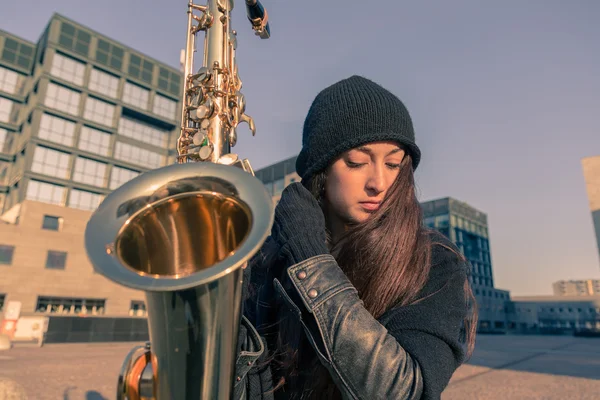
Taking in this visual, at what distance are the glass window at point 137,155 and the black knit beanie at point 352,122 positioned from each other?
41615 millimetres

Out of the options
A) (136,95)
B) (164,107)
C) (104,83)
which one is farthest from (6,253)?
(164,107)

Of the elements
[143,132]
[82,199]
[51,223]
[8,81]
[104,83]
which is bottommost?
[51,223]

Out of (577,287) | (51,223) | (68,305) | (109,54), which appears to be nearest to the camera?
(68,305)

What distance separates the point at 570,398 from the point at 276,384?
5.73 meters

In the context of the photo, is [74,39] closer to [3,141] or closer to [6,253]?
[3,141]

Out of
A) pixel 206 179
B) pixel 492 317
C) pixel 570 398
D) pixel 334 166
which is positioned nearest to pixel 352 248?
pixel 334 166

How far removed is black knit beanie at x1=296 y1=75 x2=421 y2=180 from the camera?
1601 mm

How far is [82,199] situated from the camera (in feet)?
123

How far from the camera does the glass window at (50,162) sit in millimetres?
35250

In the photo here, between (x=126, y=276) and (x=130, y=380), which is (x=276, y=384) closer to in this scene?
(x=130, y=380)

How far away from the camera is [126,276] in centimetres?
117

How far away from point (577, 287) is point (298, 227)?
87468 mm

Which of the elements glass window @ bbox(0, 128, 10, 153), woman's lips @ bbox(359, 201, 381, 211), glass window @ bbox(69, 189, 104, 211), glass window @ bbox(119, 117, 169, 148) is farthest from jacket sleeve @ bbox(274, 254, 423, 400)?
glass window @ bbox(0, 128, 10, 153)

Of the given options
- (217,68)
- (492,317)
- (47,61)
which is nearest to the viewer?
(217,68)
